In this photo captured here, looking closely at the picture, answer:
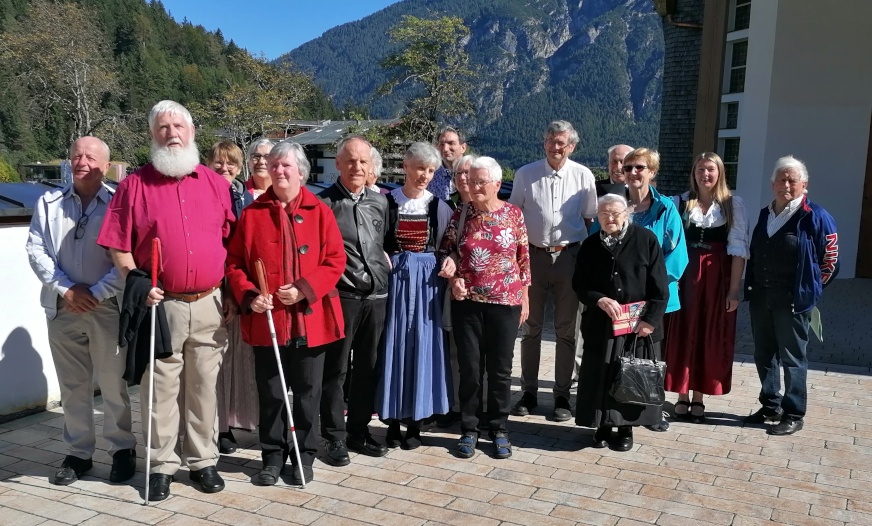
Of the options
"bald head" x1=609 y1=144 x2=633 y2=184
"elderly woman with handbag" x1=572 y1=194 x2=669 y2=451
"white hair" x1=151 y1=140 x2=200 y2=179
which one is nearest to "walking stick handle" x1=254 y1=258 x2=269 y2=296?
"white hair" x1=151 y1=140 x2=200 y2=179

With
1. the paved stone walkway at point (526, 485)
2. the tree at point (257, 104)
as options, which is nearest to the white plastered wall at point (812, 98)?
the paved stone walkway at point (526, 485)

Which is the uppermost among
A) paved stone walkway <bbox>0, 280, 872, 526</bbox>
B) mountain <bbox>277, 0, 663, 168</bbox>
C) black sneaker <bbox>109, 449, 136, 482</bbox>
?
mountain <bbox>277, 0, 663, 168</bbox>

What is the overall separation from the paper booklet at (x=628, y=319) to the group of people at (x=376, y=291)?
45 millimetres

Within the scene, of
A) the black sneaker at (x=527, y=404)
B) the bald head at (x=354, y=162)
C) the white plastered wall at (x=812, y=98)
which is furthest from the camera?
the white plastered wall at (x=812, y=98)

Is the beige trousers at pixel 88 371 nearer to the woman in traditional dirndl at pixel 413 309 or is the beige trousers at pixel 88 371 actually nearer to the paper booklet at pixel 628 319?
the woman in traditional dirndl at pixel 413 309

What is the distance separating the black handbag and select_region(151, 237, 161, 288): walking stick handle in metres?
2.60

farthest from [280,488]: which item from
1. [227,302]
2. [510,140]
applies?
[510,140]

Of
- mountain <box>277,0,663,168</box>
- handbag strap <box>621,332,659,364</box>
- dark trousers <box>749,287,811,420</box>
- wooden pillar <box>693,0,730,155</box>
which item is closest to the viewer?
handbag strap <box>621,332,659,364</box>

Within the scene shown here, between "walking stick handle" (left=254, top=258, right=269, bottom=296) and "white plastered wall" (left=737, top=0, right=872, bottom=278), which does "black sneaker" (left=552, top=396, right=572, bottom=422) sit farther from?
"white plastered wall" (left=737, top=0, right=872, bottom=278)

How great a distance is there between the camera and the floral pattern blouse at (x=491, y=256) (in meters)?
4.33

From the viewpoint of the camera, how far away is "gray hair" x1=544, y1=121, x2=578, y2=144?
5055mm

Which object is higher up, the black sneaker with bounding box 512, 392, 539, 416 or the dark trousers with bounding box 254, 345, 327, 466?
the dark trousers with bounding box 254, 345, 327, 466

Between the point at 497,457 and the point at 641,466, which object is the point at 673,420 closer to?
the point at 641,466

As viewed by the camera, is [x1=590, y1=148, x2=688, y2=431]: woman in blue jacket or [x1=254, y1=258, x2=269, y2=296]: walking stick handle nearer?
[x1=254, y1=258, x2=269, y2=296]: walking stick handle
